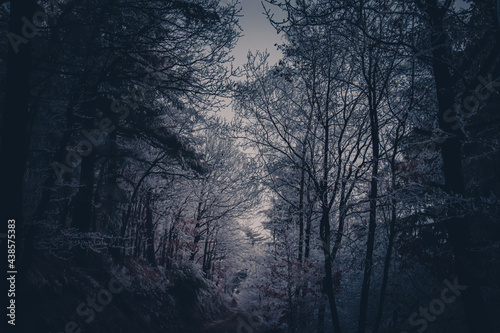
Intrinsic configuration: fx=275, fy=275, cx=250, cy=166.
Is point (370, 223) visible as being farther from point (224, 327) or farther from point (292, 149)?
point (224, 327)

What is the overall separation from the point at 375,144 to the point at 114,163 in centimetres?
1017

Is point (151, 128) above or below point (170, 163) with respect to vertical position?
above

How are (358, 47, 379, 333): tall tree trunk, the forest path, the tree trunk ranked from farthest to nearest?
the forest path < (358, 47, 379, 333): tall tree trunk < the tree trunk

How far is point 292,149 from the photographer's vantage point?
698 cm

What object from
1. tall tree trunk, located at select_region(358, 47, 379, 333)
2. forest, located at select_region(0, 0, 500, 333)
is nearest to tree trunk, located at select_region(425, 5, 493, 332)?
forest, located at select_region(0, 0, 500, 333)

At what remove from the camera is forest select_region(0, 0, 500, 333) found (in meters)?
4.37

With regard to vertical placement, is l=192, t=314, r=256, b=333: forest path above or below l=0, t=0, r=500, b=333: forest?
below

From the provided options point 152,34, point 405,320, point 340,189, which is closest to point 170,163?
point 152,34

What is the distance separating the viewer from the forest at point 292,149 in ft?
14.3

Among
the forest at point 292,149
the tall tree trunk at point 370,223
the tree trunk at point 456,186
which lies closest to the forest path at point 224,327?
the forest at point 292,149

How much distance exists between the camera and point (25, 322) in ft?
19.7

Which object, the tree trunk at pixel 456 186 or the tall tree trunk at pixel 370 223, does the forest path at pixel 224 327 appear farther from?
the tree trunk at pixel 456 186

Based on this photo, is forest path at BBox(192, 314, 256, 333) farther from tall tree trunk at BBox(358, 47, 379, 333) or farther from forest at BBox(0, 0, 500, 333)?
tall tree trunk at BBox(358, 47, 379, 333)

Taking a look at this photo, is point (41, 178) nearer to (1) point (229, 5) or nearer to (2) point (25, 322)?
(2) point (25, 322)
